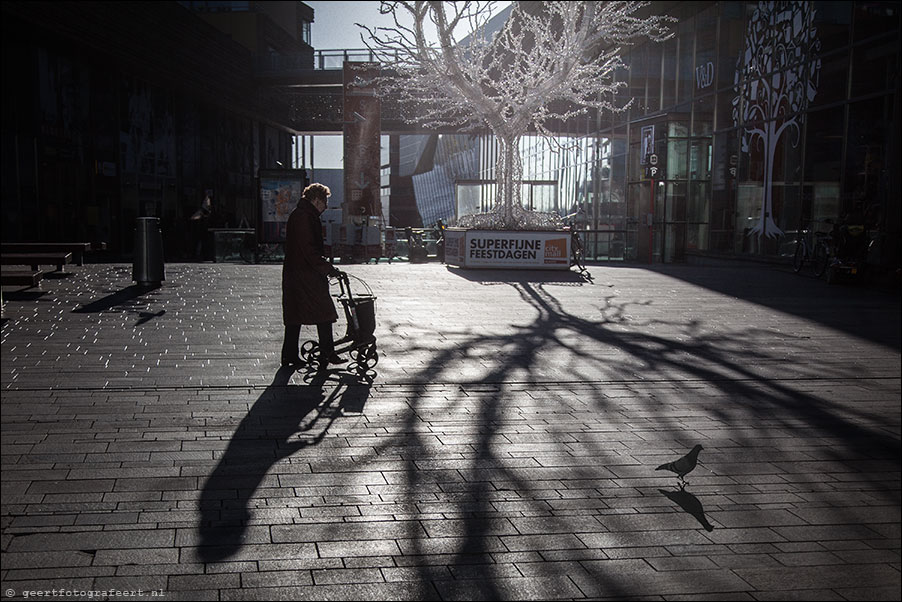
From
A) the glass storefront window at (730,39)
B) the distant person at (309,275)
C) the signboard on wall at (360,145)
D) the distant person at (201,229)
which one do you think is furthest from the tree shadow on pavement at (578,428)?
the distant person at (201,229)

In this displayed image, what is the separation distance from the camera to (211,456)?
15.6ft

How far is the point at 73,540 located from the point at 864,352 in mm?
2817

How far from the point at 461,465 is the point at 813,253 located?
44.3ft

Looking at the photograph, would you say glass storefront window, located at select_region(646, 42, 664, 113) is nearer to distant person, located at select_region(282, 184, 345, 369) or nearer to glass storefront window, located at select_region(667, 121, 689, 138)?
glass storefront window, located at select_region(667, 121, 689, 138)

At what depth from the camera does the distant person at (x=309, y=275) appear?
287 inches

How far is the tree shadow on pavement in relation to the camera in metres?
3.24

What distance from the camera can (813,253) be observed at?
53.9ft

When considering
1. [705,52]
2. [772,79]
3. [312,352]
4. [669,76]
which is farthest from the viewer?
[669,76]

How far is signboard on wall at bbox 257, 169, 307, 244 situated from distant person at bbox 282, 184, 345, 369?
17609 millimetres

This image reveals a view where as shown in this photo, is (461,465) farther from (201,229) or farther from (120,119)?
(120,119)

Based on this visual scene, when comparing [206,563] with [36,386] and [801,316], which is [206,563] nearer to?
[36,386]

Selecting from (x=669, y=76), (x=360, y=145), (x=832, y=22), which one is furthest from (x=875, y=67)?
(x=360, y=145)

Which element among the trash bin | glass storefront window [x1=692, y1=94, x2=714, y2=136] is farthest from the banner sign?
glass storefront window [x1=692, y1=94, x2=714, y2=136]

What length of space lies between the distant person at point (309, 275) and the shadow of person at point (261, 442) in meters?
0.35
